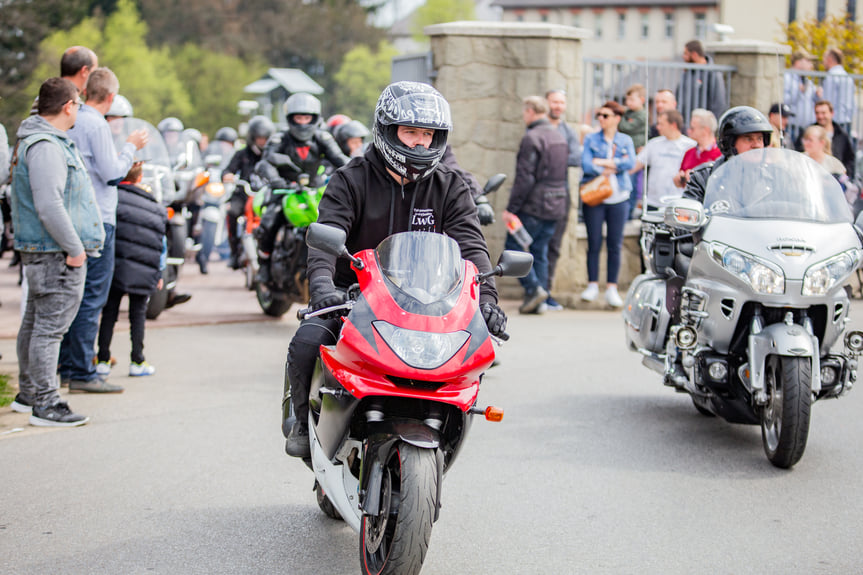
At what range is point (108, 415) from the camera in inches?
293

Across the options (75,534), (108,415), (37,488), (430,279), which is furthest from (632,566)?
(108,415)

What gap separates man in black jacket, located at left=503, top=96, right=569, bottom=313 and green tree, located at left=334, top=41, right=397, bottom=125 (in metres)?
75.5

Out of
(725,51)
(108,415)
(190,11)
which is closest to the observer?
(108,415)

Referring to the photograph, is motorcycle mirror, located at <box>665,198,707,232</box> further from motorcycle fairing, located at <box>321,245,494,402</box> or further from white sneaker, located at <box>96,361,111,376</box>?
white sneaker, located at <box>96,361,111,376</box>

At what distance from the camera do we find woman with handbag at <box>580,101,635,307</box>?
12.9 meters

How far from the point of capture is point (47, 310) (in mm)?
7070

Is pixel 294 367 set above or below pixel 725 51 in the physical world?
below

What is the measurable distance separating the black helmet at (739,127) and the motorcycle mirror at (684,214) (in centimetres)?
93

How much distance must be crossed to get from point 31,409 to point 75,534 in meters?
2.48

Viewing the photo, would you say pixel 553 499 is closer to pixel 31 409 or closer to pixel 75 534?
pixel 75 534

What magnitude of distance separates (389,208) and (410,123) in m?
0.44

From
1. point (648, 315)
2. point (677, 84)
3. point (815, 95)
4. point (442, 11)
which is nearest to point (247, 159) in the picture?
point (677, 84)

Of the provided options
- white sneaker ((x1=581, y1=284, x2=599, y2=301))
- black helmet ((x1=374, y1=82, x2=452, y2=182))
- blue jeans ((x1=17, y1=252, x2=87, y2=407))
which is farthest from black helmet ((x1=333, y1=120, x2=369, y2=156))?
black helmet ((x1=374, y1=82, x2=452, y2=182))

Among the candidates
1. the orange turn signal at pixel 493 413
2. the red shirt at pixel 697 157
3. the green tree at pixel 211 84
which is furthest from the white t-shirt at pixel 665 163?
the green tree at pixel 211 84
